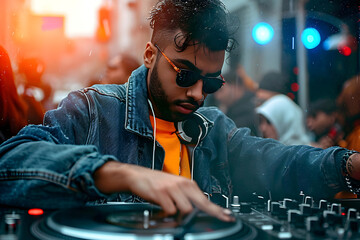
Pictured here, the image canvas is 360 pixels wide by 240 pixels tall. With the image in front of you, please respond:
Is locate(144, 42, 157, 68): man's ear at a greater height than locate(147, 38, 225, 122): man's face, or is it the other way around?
locate(144, 42, 157, 68): man's ear

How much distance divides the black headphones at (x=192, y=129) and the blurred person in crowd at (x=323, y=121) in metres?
1.76

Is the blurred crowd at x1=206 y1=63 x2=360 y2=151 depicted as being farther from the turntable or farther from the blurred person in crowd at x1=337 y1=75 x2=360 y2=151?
the turntable

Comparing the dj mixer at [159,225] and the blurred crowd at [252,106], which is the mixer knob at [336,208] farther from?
the blurred crowd at [252,106]

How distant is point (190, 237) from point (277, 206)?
0.43 m

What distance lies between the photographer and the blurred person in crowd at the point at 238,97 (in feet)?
11.8

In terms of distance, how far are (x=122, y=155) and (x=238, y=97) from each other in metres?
2.65

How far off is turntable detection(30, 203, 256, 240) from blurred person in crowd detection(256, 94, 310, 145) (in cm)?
314

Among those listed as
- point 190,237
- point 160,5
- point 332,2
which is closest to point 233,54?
point 160,5

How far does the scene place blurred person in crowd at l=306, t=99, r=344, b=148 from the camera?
338 cm

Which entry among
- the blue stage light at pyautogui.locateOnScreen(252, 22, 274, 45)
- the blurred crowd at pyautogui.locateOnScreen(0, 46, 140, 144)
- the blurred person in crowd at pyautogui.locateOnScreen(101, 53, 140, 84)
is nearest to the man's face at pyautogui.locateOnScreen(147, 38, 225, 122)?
the blurred person in crowd at pyautogui.locateOnScreen(101, 53, 140, 84)

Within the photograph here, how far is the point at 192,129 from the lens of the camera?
182 centimetres

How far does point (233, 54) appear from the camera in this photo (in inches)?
75.0

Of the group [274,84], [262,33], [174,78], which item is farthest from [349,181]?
[274,84]

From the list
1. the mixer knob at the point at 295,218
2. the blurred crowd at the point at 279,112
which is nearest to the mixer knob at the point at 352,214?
the mixer knob at the point at 295,218
